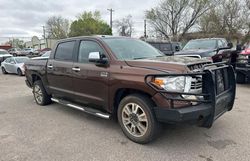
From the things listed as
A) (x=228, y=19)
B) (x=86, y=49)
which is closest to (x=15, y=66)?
(x=86, y=49)

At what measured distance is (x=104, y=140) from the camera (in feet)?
12.7

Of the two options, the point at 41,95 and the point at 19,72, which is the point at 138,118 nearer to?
the point at 41,95

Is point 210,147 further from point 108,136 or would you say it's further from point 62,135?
point 62,135

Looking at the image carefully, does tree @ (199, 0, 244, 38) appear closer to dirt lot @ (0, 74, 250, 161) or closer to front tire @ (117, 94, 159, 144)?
dirt lot @ (0, 74, 250, 161)

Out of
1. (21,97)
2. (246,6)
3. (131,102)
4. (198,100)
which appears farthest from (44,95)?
(246,6)

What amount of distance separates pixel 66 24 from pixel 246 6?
56666 mm

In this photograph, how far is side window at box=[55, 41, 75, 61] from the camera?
→ 5.01 metres

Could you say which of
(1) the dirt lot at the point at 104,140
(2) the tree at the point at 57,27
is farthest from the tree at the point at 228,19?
(2) the tree at the point at 57,27

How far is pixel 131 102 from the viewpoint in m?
3.66

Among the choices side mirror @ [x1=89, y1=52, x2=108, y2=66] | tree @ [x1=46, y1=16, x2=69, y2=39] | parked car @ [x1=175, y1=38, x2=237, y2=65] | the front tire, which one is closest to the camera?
the front tire

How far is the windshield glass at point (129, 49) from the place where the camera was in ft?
13.6

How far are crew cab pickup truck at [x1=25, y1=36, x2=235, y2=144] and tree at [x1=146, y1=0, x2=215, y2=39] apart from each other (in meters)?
34.7

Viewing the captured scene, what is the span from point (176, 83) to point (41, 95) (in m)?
4.30

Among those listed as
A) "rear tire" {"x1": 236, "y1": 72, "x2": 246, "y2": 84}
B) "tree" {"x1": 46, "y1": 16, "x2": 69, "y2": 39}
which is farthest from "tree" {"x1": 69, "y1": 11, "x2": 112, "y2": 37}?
"rear tire" {"x1": 236, "y1": 72, "x2": 246, "y2": 84}
